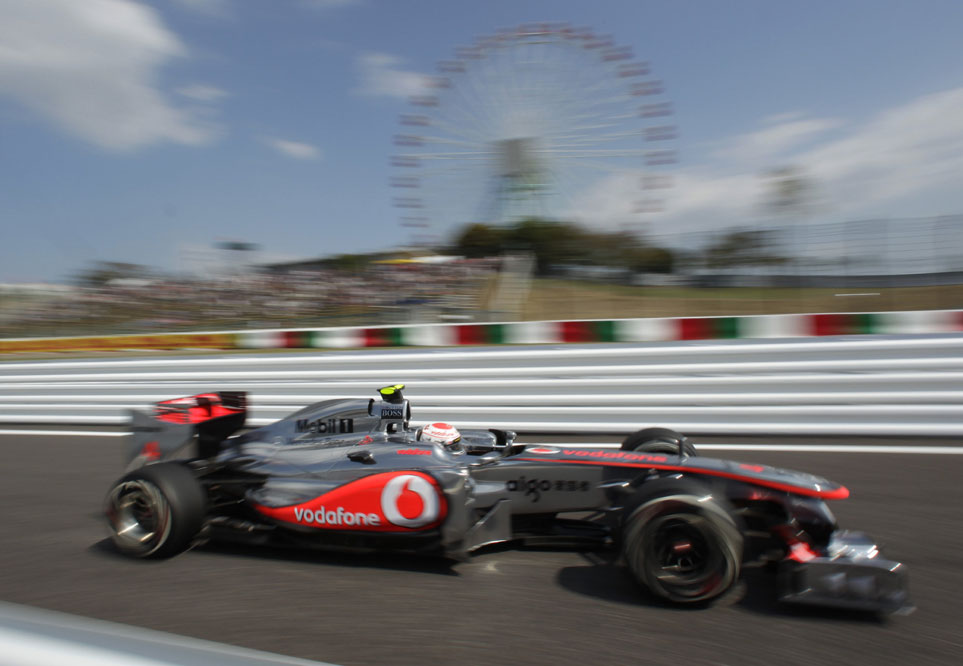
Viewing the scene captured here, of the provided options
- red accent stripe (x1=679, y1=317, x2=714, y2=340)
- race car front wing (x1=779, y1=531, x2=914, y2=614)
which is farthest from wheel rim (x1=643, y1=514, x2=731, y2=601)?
red accent stripe (x1=679, y1=317, x2=714, y2=340)

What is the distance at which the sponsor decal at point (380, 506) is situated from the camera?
11.3 feet

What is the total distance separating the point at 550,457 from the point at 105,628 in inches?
Answer: 110

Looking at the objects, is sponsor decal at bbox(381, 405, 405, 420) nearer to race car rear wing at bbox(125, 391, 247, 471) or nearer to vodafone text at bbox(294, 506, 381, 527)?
vodafone text at bbox(294, 506, 381, 527)

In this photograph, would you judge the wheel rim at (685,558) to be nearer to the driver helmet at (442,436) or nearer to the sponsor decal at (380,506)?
the sponsor decal at (380,506)

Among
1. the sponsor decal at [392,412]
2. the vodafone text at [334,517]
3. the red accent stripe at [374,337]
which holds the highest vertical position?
the red accent stripe at [374,337]

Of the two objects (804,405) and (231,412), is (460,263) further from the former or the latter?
(231,412)

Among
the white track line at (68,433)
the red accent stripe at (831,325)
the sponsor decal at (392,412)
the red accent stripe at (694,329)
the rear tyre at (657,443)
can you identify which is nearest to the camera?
the sponsor decal at (392,412)

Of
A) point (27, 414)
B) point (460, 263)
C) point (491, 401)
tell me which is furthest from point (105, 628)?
→ point (460, 263)

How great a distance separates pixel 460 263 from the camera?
1173cm

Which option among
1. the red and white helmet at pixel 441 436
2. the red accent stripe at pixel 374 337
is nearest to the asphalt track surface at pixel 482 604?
the red and white helmet at pixel 441 436

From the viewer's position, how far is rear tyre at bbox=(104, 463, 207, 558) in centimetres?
363

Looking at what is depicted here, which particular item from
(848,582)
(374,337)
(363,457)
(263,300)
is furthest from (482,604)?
(263,300)

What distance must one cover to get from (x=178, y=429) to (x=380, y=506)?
1.54 m

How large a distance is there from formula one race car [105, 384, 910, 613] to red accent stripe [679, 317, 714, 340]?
268 centimetres
